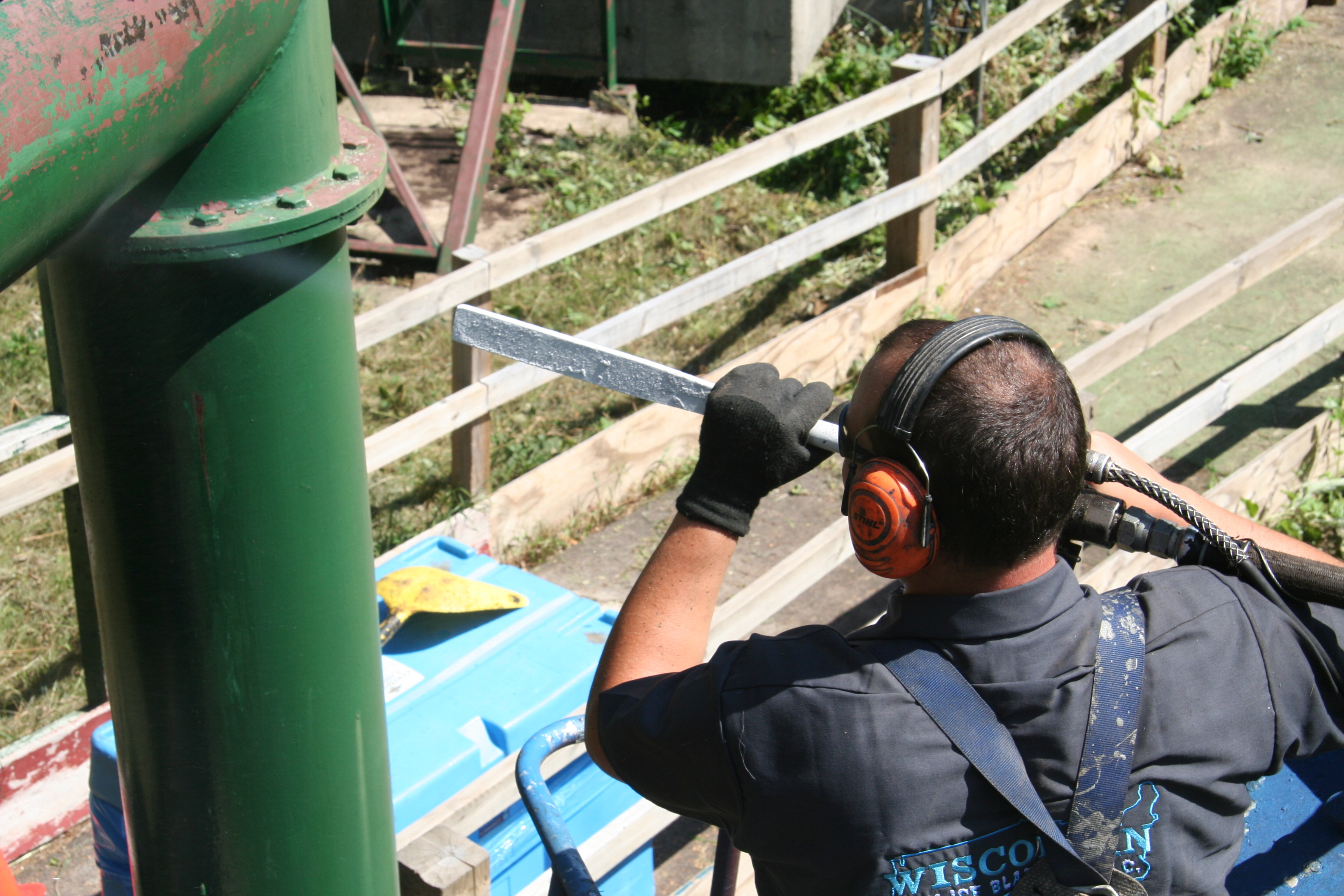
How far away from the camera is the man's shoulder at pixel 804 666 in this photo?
1433 mm

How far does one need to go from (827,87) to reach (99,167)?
22.9 feet

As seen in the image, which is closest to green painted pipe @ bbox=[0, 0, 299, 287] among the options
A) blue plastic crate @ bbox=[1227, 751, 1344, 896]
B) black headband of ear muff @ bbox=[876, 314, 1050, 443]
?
black headband of ear muff @ bbox=[876, 314, 1050, 443]

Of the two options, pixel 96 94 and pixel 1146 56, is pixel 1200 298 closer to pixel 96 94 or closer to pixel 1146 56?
pixel 1146 56

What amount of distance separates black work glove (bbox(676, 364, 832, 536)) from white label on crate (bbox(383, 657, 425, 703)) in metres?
1.17

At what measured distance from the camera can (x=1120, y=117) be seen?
22.3ft

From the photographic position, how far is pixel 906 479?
1.39 meters

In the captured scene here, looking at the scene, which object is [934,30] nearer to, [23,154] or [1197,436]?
[1197,436]

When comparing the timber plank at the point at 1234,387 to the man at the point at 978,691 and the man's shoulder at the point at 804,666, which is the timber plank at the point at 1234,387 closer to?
the man at the point at 978,691

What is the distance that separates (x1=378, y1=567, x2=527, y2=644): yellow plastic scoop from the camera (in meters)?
2.70

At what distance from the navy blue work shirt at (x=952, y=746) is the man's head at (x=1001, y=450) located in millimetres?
92

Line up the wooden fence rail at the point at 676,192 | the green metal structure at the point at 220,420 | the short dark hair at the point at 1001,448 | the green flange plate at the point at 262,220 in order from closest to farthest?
the green metal structure at the point at 220,420
the green flange plate at the point at 262,220
the short dark hair at the point at 1001,448
the wooden fence rail at the point at 676,192

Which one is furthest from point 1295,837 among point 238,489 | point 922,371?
point 238,489

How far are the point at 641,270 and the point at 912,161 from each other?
1487 mm

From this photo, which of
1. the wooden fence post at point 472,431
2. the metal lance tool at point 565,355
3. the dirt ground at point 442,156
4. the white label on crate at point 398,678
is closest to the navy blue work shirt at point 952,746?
the metal lance tool at point 565,355
